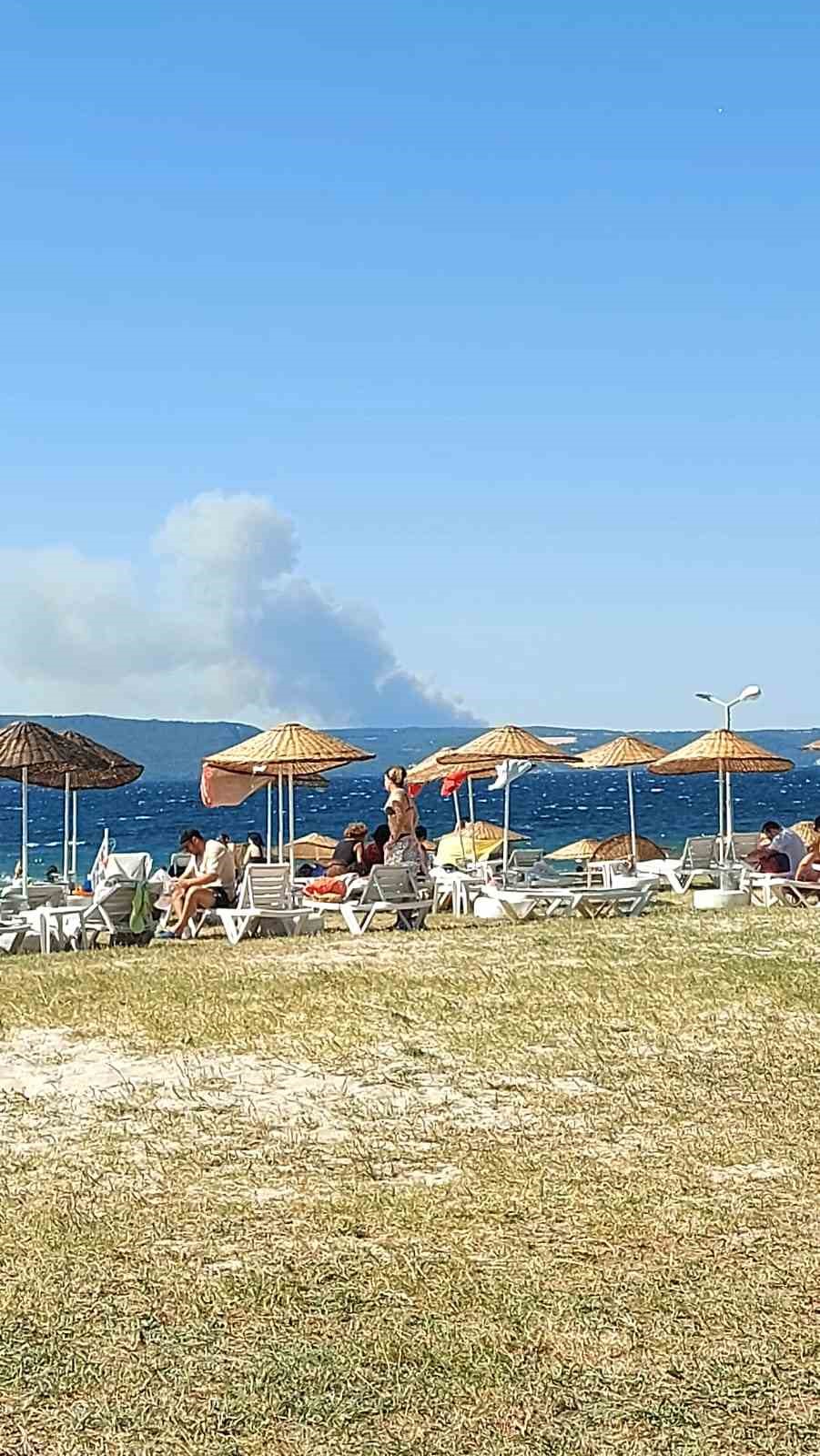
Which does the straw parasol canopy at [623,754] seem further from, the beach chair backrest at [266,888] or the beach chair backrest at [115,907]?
the beach chair backrest at [115,907]

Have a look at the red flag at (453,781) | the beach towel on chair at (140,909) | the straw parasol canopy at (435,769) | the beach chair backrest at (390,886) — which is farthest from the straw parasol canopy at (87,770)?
the red flag at (453,781)

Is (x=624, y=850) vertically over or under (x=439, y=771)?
under

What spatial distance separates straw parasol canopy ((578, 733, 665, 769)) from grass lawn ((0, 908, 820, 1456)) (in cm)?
996

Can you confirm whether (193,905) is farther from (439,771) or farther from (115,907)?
(439,771)

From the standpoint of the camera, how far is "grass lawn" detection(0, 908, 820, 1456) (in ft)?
14.8

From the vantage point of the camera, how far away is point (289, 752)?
16.1 m

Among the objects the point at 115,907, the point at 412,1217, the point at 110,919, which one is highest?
the point at 115,907

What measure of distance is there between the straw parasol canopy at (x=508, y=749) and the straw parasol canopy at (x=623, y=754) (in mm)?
2086

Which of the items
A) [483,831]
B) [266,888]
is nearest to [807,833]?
[483,831]

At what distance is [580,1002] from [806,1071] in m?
2.18

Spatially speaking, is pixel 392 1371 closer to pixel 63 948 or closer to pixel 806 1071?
pixel 806 1071

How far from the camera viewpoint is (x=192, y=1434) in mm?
4367

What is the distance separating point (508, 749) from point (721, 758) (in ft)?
9.75

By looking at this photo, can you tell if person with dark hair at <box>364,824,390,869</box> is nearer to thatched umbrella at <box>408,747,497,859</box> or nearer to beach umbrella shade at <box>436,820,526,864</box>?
thatched umbrella at <box>408,747,497,859</box>
